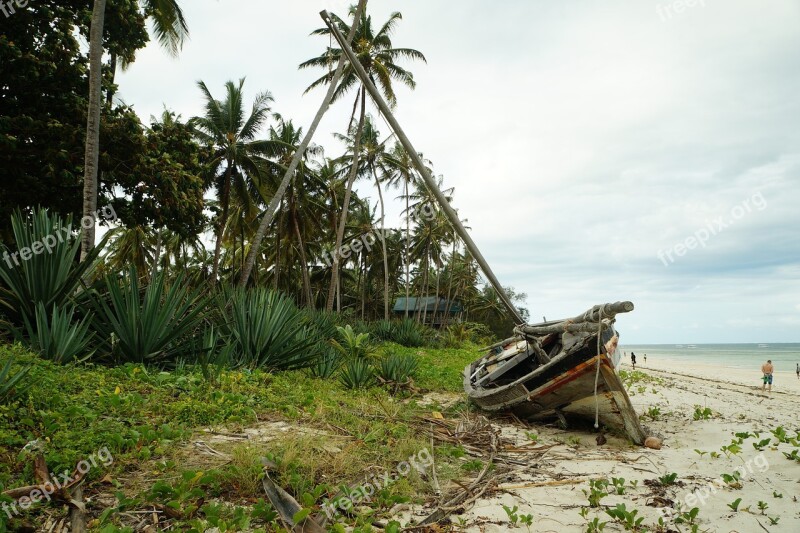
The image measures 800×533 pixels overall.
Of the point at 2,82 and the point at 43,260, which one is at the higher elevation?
the point at 2,82

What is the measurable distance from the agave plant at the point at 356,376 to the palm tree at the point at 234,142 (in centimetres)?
1191

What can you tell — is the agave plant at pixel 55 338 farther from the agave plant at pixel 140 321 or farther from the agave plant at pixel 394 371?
the agave plant at pixel 394 371

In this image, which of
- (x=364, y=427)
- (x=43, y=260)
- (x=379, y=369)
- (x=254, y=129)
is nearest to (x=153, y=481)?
(x=364, y=427)

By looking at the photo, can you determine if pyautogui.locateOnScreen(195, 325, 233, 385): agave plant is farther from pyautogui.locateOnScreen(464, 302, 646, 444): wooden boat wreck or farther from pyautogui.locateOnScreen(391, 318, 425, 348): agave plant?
pyautogui.locateOnScreen(391, 318, 425, 348): agave plant

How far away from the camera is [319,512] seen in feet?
8.23

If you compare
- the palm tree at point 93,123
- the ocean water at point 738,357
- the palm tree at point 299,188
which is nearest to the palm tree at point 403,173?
the palm tree at point 299,188

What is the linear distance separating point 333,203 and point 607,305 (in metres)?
21.4

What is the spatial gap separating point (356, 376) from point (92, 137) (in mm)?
7006

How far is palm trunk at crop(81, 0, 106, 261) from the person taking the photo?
321 inches

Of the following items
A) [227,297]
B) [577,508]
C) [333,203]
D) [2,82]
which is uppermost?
[333,203]

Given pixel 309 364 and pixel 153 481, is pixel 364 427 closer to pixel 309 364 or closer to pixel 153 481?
pixel 153 481

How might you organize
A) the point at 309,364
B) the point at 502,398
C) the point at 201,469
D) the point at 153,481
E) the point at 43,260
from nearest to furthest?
the point at 153,481
the point at 201,469
the point at 43,260
the point at 502,398
the point at 309,364

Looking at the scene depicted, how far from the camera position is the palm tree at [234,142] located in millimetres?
17016

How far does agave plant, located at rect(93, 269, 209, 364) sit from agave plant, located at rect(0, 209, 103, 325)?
399mm
